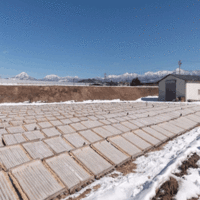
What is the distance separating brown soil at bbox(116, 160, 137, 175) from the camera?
16.2 ft

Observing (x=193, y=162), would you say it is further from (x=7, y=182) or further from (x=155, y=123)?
(x=7, y=182)

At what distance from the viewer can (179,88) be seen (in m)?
30.2

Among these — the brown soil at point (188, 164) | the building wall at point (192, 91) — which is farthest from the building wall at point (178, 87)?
the brown soil at point (188, 164)

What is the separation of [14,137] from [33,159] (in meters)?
1.75

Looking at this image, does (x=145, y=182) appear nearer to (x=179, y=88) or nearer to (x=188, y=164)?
(x=188, y=164)

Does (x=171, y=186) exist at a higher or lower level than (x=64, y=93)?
lower

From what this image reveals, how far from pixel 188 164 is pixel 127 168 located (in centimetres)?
205

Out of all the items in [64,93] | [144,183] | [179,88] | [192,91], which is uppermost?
[179,88]

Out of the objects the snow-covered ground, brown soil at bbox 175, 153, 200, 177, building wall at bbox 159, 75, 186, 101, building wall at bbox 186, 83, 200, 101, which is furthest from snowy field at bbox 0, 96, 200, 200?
building wall at bbox 186, 83, 200, 101

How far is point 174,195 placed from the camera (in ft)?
11.9

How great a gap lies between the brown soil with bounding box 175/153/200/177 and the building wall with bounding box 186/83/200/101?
27.6 m

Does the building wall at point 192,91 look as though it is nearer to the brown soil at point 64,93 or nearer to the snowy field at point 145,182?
the brown soil at point 64,93

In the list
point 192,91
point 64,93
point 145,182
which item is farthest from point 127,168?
point 64,93

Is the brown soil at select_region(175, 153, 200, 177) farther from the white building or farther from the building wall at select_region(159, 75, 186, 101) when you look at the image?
the building wall at select_region(159, 75, 186, 101)
